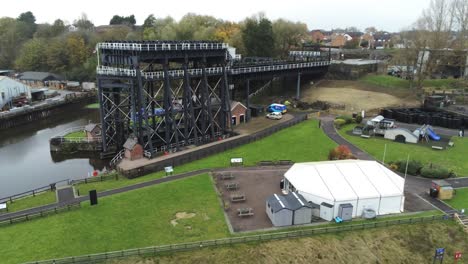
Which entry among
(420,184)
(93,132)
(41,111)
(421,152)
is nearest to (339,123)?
(421,152)

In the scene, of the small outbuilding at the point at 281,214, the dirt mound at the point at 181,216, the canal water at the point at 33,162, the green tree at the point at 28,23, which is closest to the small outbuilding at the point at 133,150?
the canal water at the point at 33,162

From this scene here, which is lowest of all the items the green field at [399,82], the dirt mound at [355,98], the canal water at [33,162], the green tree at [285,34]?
the canal water at [33,162]

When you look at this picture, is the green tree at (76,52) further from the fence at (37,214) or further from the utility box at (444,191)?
the utility box at (444,191)

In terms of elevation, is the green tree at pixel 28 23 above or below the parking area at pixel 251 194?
above

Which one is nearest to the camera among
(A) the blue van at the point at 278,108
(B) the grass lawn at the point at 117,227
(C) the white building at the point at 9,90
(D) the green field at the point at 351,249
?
(D) the green field at the point at 351,249

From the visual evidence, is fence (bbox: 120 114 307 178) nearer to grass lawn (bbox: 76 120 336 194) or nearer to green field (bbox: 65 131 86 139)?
grass lawn (bbox: 76 120 336 194)
